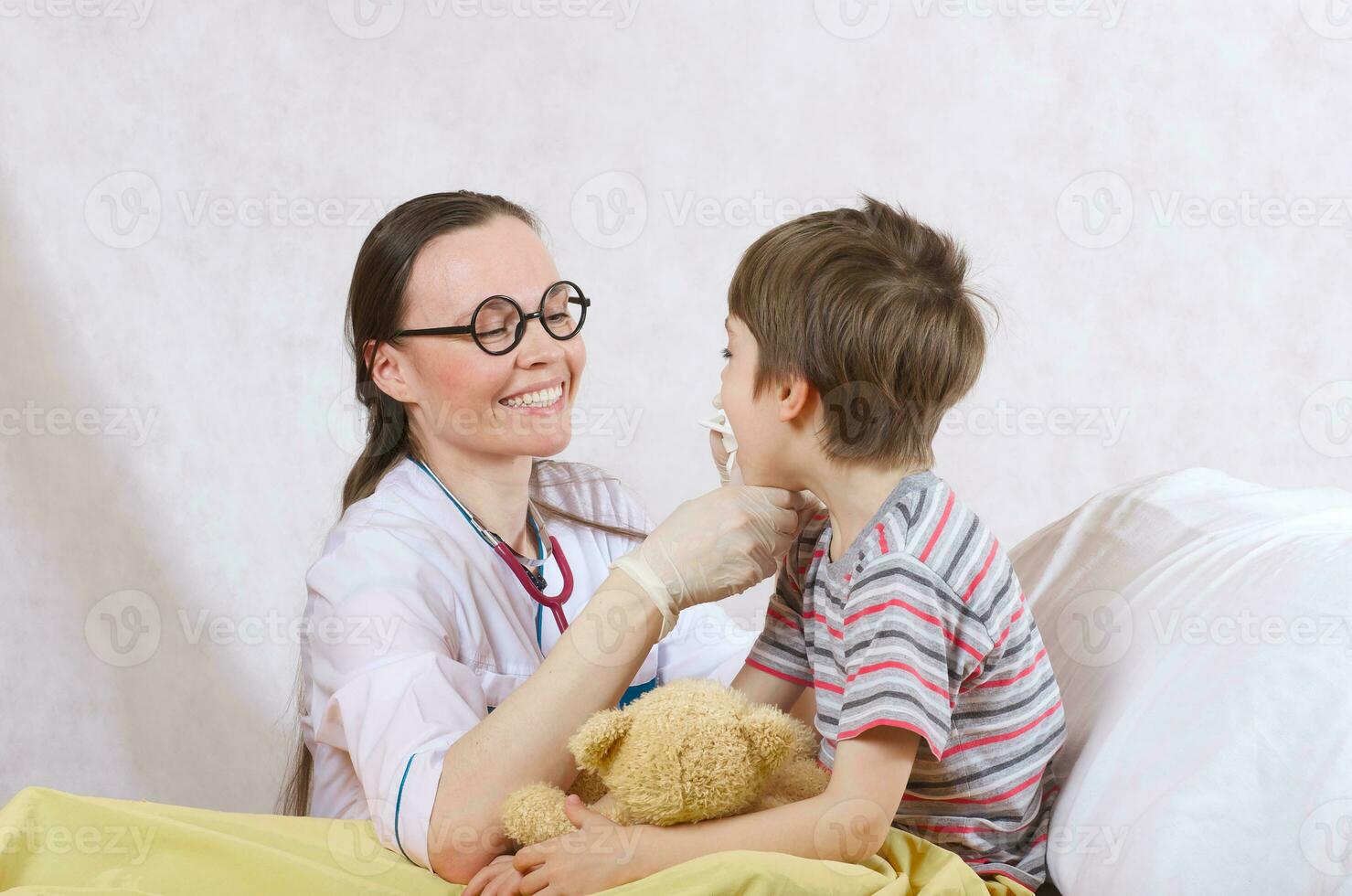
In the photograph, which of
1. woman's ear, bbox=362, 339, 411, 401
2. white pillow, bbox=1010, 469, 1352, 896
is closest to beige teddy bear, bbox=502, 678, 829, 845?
white pillow, bbox=1010, 469, 1352, 896

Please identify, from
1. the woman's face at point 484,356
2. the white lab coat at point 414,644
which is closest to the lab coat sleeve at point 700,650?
the white lab coat at point 414,644

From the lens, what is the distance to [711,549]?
1476 millimetres

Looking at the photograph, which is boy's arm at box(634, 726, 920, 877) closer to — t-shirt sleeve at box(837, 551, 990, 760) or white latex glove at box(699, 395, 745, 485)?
t-shirt sleeve at box(837, 551, 990, 760)

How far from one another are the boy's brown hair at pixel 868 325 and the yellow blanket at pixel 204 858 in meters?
0.44

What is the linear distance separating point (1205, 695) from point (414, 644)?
0.89m

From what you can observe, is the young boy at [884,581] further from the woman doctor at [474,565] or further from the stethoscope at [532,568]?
the stethoscope at [532,568]

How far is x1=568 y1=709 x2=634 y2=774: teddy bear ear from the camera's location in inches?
49.6

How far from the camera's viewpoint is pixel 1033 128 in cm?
274

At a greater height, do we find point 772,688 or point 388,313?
point 388,313

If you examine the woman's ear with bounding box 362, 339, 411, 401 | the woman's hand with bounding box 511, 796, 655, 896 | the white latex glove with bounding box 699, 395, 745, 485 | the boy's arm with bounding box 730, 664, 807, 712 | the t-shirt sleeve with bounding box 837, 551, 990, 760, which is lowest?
the woman's hand with bounding box 511, 796, 655, 896

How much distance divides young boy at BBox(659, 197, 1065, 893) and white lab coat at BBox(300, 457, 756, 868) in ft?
1.11

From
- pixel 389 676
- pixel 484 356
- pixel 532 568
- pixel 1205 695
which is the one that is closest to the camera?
pixel 1205 695

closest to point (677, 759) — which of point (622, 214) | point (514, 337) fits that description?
point (514, 337)

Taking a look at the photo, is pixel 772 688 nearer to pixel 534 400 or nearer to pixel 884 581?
pixel 884 581
